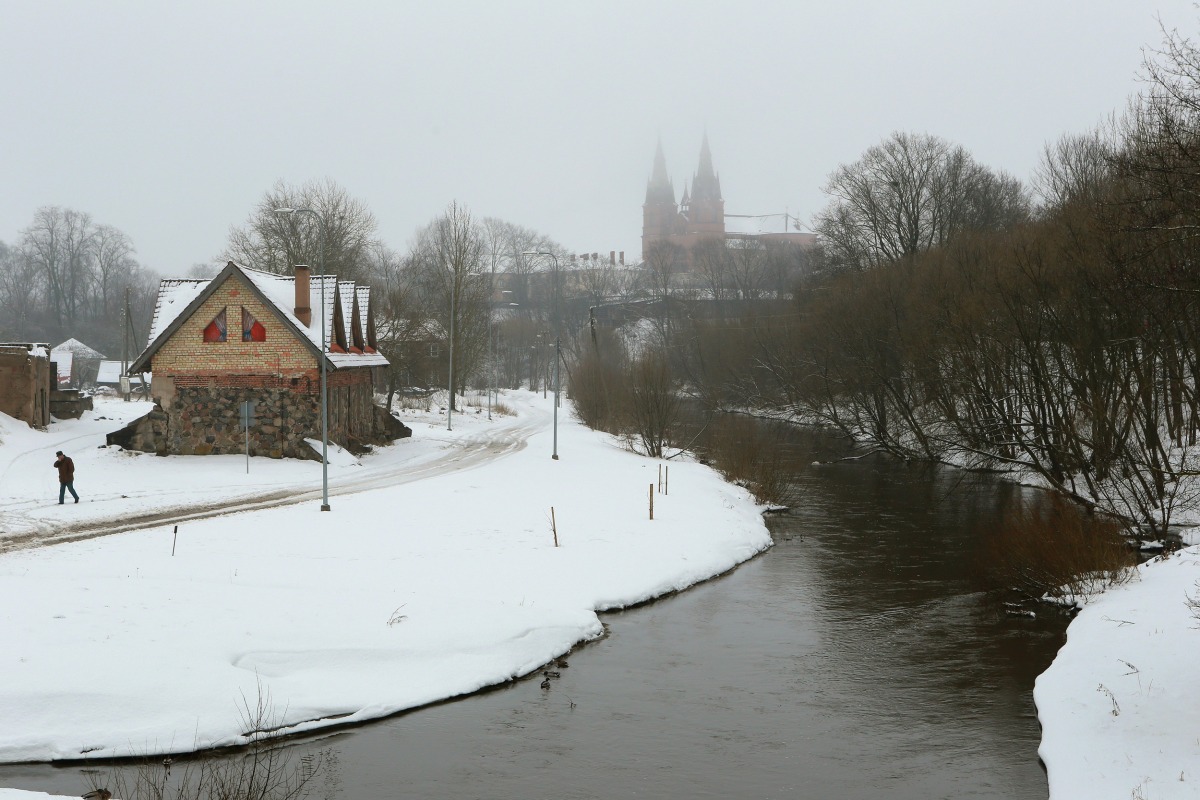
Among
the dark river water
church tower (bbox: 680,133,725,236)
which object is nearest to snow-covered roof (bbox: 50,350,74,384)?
the dark river water

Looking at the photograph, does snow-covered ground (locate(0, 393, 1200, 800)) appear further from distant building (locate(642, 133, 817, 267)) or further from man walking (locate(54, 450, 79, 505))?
→ distant building (locate(642, 133, 817, 267))

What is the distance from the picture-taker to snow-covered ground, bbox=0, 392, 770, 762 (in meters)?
12.3

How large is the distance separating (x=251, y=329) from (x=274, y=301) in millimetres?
1244

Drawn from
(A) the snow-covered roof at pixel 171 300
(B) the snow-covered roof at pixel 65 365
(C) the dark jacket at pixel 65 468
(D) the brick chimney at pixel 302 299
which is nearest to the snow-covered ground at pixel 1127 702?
(C) the dark jacket at pixel 65 468

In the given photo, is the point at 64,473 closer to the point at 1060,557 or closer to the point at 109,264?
the point at 1060,557

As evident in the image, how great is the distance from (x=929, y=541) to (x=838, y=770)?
14084 millimetres

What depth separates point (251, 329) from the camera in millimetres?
33500

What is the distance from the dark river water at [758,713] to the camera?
11102mm

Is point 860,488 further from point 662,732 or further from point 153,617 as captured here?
point 153,617

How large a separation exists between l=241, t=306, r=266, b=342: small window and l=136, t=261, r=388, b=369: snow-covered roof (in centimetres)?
91

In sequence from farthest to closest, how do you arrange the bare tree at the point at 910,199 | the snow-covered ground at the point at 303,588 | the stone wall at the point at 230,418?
the bare tree at the point at 910,199
the stone wall at the point at 230,418
the snow-covered ground at the point at 303,588

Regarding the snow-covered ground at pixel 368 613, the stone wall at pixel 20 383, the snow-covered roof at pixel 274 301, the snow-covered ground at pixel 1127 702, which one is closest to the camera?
the snow-covered ground at pixel 1127 702

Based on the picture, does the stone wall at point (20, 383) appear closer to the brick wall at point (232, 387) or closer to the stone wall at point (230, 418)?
the stone wall at point (230, 418)

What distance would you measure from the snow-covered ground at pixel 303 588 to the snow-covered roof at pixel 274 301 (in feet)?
16.2
